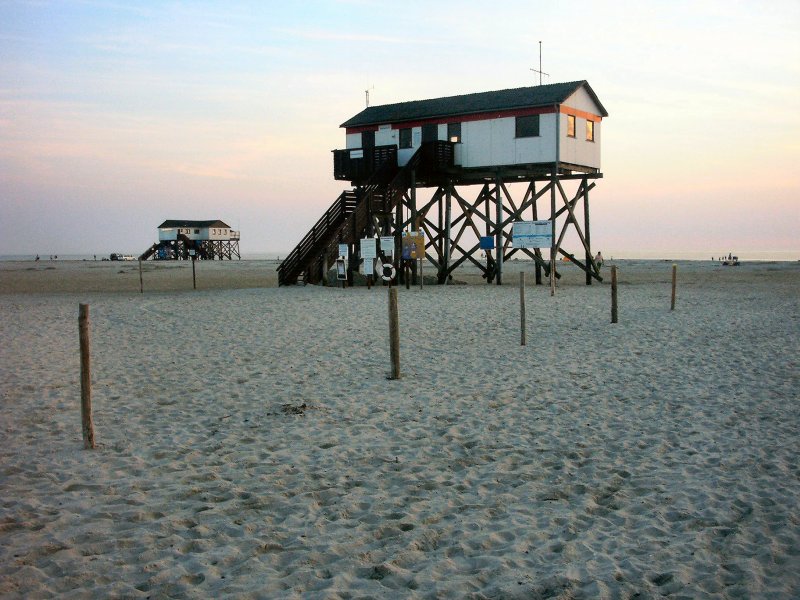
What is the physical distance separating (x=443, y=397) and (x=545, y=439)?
2.49m

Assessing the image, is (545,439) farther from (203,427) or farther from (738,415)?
(203,427)

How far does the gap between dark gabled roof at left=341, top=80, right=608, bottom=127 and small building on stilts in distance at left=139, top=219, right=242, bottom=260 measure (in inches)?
2641

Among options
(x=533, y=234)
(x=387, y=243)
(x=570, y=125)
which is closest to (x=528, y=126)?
(x=570, y=125)

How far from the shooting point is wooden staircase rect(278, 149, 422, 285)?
32.0 m

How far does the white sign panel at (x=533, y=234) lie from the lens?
26.7m

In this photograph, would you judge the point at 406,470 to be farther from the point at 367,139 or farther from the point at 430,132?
the point at 367,139

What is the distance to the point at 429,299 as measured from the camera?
26016 mm

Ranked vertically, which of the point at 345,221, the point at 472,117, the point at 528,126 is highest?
the point at 472,117

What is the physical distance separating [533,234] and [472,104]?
9076mm

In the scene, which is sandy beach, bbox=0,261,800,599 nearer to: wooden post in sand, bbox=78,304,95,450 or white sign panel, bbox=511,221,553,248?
wooden post in sand, bbox=78,304,95,450

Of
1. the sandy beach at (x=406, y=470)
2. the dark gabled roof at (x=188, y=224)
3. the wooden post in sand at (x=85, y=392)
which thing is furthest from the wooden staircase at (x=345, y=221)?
the dark gabled roof at (x=188, y=224)

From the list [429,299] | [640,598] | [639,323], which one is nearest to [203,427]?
[640,598]

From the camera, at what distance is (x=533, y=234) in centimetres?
2695

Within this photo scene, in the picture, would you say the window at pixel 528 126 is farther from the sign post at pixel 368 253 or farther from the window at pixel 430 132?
the sign post at pixel 368 253
